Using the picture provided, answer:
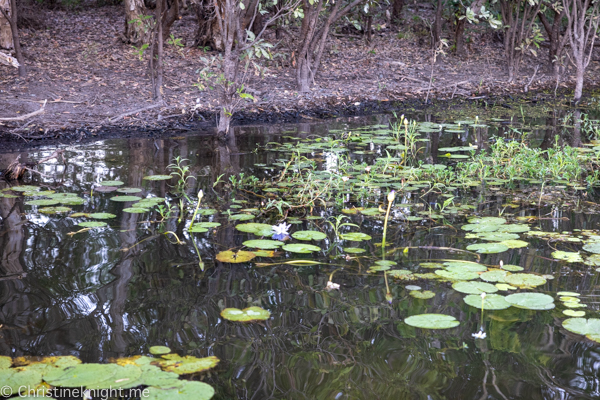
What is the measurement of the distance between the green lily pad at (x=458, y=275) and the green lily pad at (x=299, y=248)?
2.17 feet

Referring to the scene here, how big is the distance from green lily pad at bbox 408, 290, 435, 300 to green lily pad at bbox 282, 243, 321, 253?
631 millimetres

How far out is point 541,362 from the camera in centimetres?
195

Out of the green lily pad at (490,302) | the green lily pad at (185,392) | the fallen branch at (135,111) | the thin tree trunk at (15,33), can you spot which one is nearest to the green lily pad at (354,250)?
the green lily pad at (490,302)

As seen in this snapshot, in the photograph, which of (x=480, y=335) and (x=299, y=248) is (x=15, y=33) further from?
(x=480, y=335)

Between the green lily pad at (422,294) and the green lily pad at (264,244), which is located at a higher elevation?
the green lily pad at (264,244)

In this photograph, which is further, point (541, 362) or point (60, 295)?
point (60, 295)

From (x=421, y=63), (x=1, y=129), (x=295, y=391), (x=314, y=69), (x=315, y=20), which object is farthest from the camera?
(x=421, y=63)

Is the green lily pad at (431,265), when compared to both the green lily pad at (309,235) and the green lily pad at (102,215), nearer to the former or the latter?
the green lily pad at (309,235)

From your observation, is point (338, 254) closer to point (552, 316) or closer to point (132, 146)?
point (552, 316)

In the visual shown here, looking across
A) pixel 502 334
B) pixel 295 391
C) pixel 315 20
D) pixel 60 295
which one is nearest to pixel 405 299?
pixel 502 334

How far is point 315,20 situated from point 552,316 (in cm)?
680

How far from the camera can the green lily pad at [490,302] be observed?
2281 millimetres

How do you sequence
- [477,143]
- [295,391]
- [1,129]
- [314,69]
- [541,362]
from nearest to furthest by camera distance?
[295,391], [541,362], [1,129], [477,143], [314,69]

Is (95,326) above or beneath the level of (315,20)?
beneath
